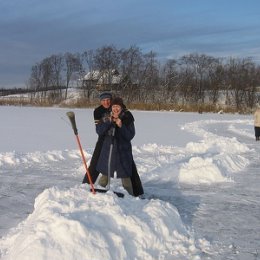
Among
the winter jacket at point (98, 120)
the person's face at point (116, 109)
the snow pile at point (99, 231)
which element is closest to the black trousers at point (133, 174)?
the winter jacket at point (98, 120)

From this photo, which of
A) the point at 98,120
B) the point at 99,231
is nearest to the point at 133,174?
the point at 98,120

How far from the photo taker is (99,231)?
4.19m

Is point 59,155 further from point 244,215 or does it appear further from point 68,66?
point 68,66

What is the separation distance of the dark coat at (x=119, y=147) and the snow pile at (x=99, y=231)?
95cm

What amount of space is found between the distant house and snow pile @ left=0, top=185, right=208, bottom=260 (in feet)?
175

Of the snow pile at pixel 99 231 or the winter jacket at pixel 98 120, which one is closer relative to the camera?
the snow pile at pixel 99 231

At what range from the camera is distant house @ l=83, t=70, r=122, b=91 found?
59328mm

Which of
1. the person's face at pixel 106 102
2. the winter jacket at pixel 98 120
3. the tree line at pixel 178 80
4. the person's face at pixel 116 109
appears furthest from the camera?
the tree line at pixel 178 80

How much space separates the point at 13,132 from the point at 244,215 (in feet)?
39.3

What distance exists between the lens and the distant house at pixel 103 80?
59.3m

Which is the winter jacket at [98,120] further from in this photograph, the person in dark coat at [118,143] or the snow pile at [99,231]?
the snow pile at [99,231]

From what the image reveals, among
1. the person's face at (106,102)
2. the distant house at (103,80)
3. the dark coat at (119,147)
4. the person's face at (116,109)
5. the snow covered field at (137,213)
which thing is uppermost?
the distant house at (103,80)

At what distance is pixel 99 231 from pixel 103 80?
5707 centimetres

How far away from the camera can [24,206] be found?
248 inches
